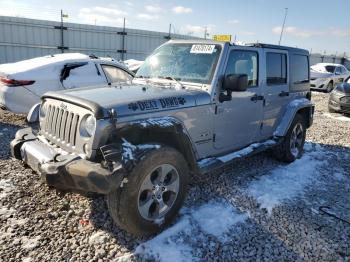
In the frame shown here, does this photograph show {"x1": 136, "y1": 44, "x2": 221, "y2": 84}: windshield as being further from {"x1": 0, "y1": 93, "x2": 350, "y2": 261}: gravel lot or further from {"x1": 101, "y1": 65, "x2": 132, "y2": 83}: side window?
{"x1": 101, "y1": 65, "x2": 132, "y2": 83}: side window

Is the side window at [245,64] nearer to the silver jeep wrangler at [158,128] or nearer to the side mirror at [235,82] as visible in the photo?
the silver jeep wrangler at [158,128]

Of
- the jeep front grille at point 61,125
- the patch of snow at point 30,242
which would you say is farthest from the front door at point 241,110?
the patch of snow at point 30,242

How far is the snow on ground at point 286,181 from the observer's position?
427 cm

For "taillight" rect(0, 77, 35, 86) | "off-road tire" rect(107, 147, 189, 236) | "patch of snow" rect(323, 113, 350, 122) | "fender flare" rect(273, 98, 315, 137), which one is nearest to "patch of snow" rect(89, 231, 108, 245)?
"off-road tire" rect(107, 147, 189, 236)

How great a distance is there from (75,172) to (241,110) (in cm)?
249

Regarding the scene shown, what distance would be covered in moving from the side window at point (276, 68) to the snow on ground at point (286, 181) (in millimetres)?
1480

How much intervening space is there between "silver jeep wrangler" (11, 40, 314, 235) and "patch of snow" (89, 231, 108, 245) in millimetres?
368

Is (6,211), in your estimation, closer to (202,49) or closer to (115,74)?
(202,49)

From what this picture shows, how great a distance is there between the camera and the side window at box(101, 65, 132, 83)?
773 centimetres

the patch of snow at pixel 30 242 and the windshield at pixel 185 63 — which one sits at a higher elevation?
the windshield at pixel 185 63

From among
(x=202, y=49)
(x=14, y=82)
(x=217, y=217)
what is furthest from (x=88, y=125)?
(x=14, y=82)

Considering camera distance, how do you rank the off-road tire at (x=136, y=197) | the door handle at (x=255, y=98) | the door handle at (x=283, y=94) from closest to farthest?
the off-road tire at (x=136, y=197) < the door handle at (x=255, y=98) < the door handle at (x=283, y=94)

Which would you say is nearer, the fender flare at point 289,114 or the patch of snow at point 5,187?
the patch of snow at point 5,187

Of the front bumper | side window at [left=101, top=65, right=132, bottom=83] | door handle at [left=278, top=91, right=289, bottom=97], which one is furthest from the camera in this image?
side window at [left=101, top=65, right=132, bottom=83]
